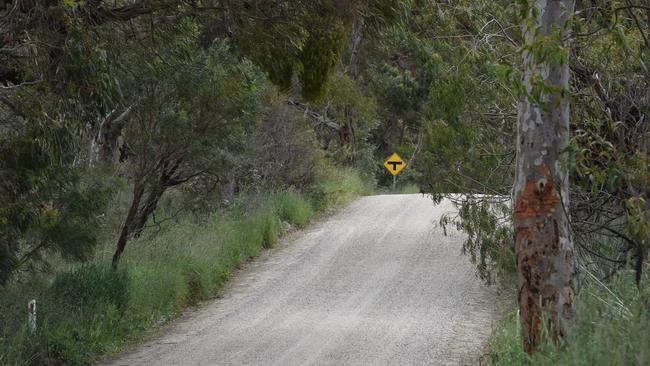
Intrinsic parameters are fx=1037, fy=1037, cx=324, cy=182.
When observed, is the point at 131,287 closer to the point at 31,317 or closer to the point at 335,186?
the point at 31,317

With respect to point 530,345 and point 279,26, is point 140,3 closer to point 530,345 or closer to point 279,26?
point 279,26

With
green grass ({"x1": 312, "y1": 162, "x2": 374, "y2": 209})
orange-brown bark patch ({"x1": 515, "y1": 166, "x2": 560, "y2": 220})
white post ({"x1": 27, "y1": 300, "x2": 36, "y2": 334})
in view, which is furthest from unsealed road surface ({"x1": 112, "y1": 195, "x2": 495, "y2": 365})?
orange-brown bark patch ({"x1": 515, "y1": 166, "x2": 560, "y2": 220})

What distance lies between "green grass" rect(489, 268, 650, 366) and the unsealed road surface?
233 centimetres

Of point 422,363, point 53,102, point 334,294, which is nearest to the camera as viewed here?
point 53,102

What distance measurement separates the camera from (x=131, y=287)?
1534cm

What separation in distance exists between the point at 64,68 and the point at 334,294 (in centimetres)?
849

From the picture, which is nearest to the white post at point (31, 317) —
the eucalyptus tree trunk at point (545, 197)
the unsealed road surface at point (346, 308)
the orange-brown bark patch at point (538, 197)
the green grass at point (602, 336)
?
the unsealed road surface at point (346, 308)

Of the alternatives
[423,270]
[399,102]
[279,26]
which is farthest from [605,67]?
[399,102]

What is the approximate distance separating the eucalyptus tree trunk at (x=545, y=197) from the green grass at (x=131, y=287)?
5.61 m

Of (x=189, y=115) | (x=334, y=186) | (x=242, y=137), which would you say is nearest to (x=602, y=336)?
(x=189, y=115)

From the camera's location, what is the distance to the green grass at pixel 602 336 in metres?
6.89

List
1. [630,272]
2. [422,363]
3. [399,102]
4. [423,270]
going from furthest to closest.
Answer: [399,102]
[423,270]
[422,363]
[630,272]

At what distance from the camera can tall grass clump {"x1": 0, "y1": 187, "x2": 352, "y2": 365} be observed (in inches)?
496

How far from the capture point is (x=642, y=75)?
39.7 ft
